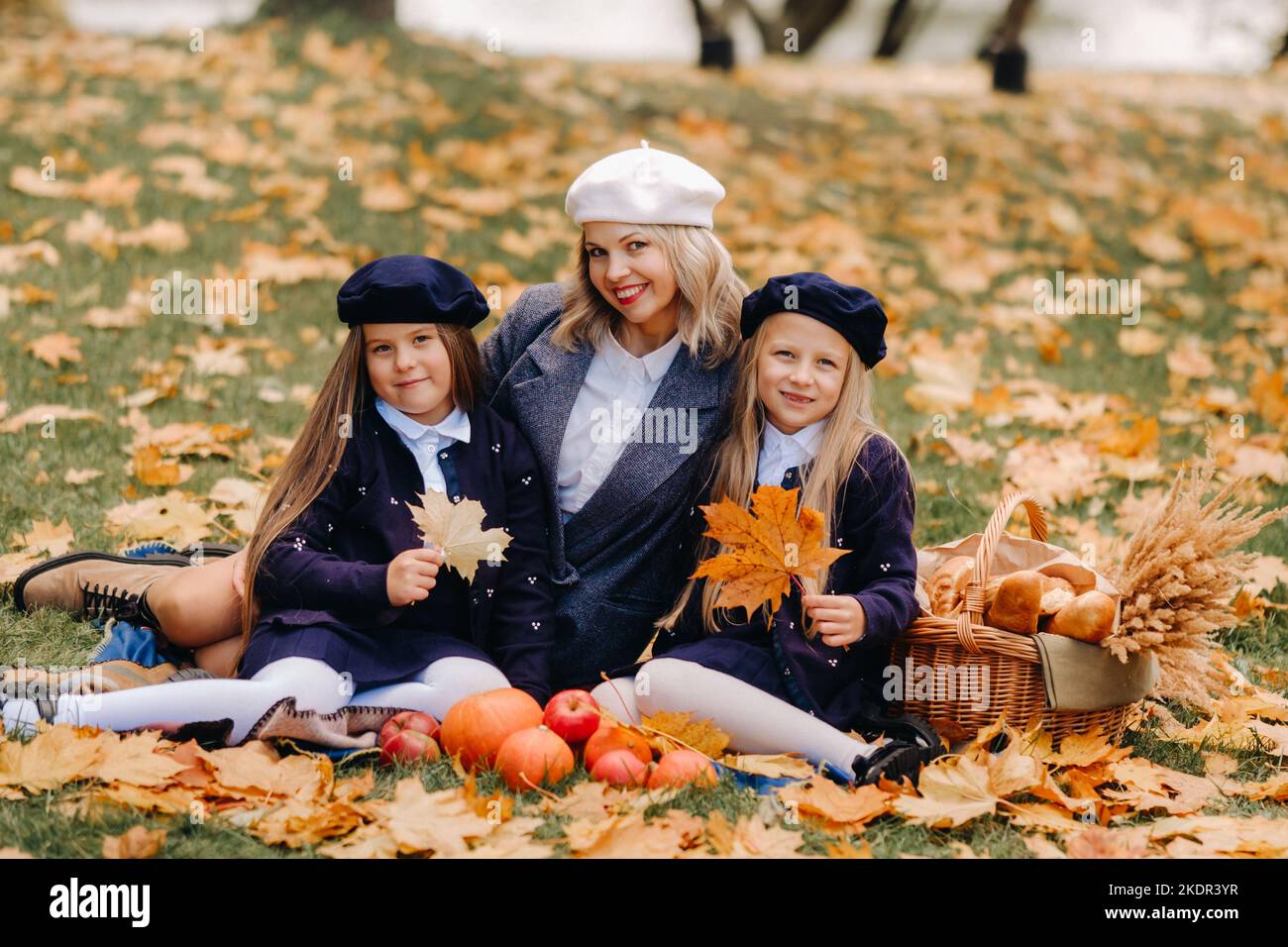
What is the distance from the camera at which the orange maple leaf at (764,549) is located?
3004 mm

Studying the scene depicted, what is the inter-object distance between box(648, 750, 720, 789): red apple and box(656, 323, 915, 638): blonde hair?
17.4 inches

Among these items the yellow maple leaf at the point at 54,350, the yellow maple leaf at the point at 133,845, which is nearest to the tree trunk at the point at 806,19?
the yellow maple leaf at the point at 54,350

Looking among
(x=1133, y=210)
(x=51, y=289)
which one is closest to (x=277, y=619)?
(x=51, y=289)

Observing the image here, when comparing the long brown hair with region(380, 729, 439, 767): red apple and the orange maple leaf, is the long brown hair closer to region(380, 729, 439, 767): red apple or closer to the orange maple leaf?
region(380, 729, 439, 767): red apple

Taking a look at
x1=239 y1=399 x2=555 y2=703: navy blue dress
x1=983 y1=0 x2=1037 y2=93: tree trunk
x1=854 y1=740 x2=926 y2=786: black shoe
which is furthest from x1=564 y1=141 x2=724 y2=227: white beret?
x1=983 y1=0 x2=1037 y2=93: tree trunk

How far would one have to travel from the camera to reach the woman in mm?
3482

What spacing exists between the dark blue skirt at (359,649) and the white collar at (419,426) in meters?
0.50

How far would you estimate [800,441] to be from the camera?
3365 mm

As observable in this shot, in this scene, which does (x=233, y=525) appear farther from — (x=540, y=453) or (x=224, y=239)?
(x=224, y=239)

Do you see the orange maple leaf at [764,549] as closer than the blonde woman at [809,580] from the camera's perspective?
Yes

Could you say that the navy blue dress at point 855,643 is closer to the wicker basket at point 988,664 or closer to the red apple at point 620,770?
the wicker basket at point 988,664

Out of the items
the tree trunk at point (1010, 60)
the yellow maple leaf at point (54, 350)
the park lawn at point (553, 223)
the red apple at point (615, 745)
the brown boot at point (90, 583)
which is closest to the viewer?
the red apple at point (615, 745)

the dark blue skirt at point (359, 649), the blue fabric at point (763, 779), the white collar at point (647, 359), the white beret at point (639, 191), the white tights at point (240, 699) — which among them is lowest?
the blue fabric at point (763, 779)

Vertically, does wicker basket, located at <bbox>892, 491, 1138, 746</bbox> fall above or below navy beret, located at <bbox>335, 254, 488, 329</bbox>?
below
